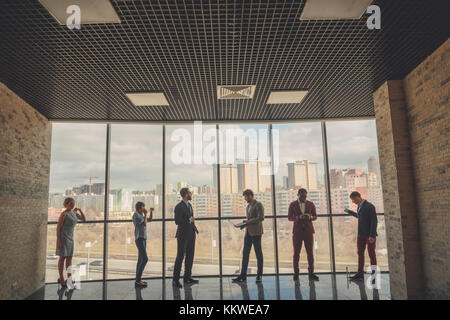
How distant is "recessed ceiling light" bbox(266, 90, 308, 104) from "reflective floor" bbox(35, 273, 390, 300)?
10.3ft

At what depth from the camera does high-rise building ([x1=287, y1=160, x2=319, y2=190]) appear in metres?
6.98

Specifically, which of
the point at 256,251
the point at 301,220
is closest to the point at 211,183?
the point at 256,251

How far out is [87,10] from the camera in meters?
2.87

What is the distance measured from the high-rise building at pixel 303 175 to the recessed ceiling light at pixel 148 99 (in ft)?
10.5

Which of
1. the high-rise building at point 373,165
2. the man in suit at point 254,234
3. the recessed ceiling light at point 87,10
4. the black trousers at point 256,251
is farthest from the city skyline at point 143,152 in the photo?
the recessed ceiling light at point 87,10

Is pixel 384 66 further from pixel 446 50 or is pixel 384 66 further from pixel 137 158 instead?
pixel 137 158

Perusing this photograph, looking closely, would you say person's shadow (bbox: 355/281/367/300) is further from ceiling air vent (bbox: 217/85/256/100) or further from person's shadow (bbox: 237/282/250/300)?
ceiling air vent (bbox: 217/85/256/100)

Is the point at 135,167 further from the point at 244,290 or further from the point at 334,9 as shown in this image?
the point at 334,9

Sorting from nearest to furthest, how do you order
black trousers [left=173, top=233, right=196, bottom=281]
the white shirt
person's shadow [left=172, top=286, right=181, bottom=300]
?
person's shadow [left=172, top=286, right=181, bottom=300], black trousers [left=173, top=233, right=196, bottom=281], the white shirt

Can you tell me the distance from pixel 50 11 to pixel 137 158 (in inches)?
165

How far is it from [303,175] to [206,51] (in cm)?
417

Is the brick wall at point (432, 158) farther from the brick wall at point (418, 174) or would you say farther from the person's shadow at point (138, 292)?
the person's shadow at point (138, 292)

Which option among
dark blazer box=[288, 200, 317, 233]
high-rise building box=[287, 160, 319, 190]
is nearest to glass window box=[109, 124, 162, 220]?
dark blazer box=[288, 200, 317, 233]

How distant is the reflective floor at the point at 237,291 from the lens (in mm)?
4738
